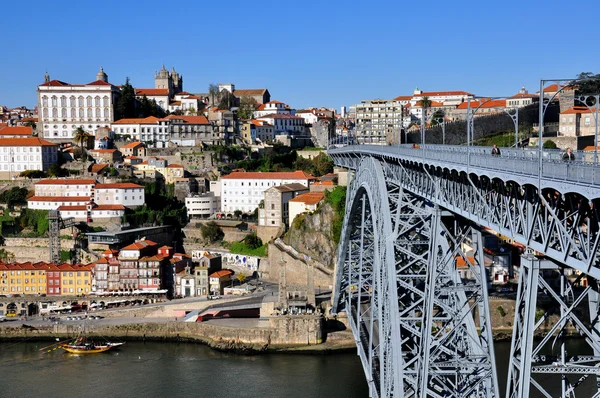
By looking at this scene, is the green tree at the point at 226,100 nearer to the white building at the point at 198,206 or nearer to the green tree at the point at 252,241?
the white building at the point at 198,206

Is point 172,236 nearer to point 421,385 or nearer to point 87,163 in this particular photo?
point 87,163

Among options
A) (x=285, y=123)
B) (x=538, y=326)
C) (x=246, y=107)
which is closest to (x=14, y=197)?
(x=285, y=123)

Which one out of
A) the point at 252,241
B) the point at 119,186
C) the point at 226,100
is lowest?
the point at 252,241

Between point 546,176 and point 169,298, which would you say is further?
point 169,298

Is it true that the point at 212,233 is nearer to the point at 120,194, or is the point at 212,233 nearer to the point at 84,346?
the point at 120,194

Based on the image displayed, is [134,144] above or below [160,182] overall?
above

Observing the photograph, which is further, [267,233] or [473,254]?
[267,233]

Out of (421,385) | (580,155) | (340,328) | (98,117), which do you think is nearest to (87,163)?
(98,117)
